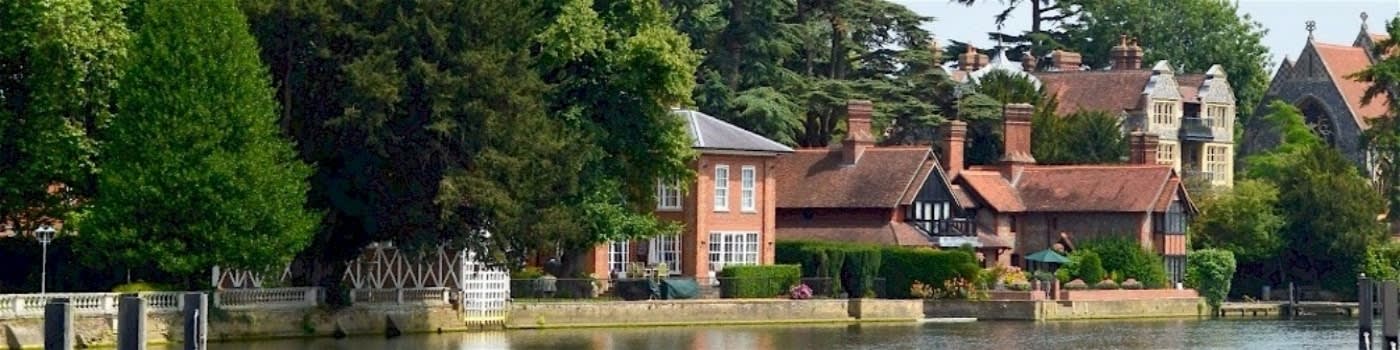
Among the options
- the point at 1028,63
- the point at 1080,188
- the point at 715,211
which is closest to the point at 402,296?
the point at 715,211

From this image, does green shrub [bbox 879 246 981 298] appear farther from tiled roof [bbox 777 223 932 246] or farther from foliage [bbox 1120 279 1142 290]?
foliage [bbox 1120 279 1142 290]

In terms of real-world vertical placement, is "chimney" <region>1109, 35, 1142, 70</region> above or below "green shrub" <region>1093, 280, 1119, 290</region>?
above

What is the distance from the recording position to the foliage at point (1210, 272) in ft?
270

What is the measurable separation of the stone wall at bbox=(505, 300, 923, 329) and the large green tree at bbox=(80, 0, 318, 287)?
965 cm

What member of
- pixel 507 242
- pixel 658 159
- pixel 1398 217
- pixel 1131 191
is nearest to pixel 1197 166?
pixel 1398 217

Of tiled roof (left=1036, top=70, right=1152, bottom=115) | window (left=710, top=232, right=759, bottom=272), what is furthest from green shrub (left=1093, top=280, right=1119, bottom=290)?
tiled roof (left=1036, top=70, right=1152, bottom=115)

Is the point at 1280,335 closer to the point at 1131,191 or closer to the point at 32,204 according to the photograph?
the point at 1131,191

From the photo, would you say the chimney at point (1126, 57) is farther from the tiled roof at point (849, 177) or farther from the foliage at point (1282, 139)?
the tiled roof at point (849, 177)

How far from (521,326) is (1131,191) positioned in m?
27.5

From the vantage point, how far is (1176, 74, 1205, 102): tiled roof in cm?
10456

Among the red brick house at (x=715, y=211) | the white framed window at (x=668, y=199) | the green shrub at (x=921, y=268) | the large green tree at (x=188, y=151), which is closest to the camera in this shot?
the large green tree at (x=188, y=151)

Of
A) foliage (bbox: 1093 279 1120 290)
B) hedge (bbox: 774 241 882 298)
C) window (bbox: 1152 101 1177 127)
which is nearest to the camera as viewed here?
hedge (bbox: 774 241 882 298)

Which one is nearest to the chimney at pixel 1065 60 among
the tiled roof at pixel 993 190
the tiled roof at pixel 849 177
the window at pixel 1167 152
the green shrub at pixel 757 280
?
the window at pixel 1167 152

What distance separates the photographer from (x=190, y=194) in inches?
2013
